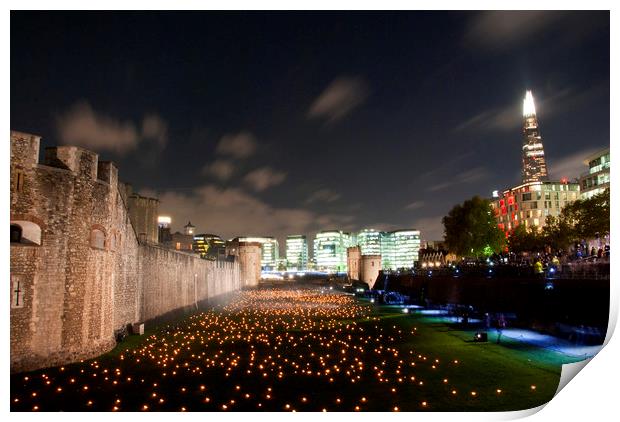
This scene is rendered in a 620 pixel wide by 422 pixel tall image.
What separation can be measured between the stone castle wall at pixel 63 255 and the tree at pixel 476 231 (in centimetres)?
5307

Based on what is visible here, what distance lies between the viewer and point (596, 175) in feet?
256

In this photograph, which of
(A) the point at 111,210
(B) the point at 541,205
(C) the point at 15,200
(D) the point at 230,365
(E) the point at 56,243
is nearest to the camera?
(C) the point at 15,200

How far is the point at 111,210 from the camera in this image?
57.5 ft

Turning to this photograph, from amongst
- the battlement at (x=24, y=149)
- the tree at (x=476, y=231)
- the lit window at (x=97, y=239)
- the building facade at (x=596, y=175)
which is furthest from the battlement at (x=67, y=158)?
the building facade at (x=596, y=175)

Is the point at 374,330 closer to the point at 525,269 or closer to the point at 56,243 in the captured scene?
the point at 525,269

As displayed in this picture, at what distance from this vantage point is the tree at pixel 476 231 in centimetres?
6322

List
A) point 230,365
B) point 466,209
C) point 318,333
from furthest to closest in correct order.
Result: point 466,209 → point 318,333 → point 230,365

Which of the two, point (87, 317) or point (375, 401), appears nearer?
point (375, 401)

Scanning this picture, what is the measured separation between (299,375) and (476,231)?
2137 inches

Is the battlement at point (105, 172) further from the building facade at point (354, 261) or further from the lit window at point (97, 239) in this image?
the building facade at point (354, 261)

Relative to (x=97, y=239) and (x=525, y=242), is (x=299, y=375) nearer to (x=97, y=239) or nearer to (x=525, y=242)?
(x=97, y=239)
